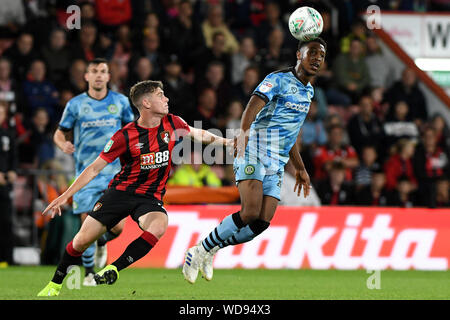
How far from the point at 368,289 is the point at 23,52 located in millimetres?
7637

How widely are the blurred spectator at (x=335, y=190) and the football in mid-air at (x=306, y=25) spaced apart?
541 centimetres

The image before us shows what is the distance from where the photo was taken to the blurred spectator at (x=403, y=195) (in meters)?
14.2

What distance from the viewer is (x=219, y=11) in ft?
53.6

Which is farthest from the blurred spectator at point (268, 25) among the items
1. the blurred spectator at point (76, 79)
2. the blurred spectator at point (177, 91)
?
the blurred spectator at point (76, 79)

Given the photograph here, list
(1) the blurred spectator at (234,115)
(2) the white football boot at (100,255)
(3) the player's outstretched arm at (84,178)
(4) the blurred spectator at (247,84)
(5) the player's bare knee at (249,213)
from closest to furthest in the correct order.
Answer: (3) the player's outstretched arm at (84,178) < (5) the player's bare knee at (249,213) < (2) the white football boot at (100,255) < (1) the blurred spectator at (234,115) < (4) the blurred spectator at (247,84)

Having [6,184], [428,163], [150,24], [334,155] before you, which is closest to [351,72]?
[428,163]

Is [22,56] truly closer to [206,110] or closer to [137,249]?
[206,110]

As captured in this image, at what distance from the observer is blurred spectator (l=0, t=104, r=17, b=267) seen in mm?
12781

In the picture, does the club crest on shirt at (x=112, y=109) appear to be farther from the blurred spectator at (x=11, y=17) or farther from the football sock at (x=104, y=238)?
the blurred spectator at (x=11, y=17)

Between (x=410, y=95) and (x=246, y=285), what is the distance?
Result: 26.6ft

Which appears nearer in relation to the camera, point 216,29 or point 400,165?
point 400,165

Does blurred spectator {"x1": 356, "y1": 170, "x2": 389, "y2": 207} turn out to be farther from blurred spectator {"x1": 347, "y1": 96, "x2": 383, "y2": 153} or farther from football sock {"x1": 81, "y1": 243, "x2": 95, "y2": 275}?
football sock {"x1": 81, "y1": 243, "x2": 95, "y2": 275}

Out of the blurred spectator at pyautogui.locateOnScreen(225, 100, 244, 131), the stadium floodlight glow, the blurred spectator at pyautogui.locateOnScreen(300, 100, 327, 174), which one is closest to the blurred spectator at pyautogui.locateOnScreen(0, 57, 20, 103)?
the blurred spectator at pyautogui.locateOnScreen(225, 100, 244, 131)

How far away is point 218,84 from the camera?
15.4 meters
